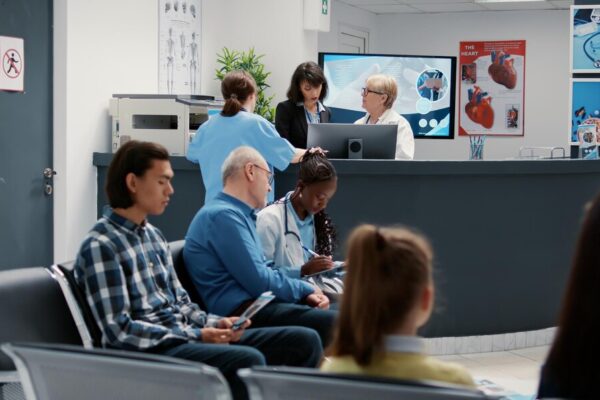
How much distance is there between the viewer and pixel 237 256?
3477 mm

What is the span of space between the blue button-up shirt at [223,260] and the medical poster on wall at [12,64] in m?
2.30

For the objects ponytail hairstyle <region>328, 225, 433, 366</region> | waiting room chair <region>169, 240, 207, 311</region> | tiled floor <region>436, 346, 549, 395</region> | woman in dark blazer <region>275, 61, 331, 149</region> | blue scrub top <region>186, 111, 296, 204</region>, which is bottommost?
tiled floor <region>436, 346, 549, 395</region>

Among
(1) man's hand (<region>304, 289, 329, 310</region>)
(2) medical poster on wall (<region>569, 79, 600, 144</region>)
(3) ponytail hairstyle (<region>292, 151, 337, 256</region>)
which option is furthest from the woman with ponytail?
(2) medical poster on wall (<region>569, 79, 600, 144</region>)

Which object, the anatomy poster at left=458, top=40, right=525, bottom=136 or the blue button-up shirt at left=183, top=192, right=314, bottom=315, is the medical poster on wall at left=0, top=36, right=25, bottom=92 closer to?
the blue button-up shirt at left=183, top=192, right=314, bottom=315

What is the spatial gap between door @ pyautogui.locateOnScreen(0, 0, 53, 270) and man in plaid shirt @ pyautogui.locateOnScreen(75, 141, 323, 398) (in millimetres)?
2588

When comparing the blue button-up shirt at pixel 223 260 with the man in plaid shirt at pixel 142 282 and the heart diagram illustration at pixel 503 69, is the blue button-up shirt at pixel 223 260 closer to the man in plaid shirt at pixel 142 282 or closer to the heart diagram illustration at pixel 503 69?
the man in plaid shirt at pixel 142 282

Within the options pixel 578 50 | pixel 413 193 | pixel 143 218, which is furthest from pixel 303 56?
pixel 143 218

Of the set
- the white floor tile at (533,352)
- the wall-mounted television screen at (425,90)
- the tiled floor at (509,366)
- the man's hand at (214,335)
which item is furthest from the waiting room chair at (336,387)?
the wall-mounted television screen at (425,90)

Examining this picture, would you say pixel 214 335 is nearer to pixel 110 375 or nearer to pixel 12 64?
pixel 110 375

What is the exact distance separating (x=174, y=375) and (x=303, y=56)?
20.9 feet

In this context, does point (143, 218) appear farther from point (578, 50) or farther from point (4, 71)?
point (578, 50)

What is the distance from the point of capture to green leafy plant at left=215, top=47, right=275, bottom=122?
Result: 7.54 meters

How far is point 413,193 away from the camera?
5.29 metres

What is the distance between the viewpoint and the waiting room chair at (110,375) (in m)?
1.67
